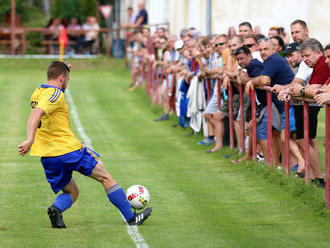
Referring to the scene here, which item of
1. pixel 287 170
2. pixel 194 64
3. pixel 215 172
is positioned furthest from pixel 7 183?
pixel 194 64

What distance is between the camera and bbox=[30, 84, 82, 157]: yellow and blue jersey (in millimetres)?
8484

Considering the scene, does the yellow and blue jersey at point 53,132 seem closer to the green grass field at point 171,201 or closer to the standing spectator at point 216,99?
the green grass field at point 171,201

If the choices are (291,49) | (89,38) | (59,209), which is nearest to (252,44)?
(291,49)

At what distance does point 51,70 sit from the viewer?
860cm

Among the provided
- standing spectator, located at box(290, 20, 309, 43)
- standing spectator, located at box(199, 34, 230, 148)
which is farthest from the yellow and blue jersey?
standing spectator, located at box(199, 34, 230, 148)

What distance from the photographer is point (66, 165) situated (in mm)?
8602

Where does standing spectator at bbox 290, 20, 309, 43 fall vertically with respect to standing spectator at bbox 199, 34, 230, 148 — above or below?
above

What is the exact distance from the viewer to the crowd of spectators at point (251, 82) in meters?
10.4

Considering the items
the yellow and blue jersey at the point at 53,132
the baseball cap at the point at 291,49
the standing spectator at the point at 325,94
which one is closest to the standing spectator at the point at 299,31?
the baseball cap at the point at 291,49

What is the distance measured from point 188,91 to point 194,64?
60cm

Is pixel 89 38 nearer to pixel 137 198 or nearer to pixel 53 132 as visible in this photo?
pixel 137 198

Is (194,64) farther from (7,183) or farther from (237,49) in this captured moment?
(7,183)

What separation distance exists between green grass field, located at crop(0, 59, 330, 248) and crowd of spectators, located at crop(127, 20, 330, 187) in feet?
1.39

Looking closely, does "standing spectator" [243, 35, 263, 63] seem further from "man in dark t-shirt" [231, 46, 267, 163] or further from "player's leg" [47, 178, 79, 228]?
"player's leg" [47, 178, 79, 228]
